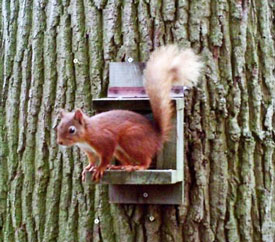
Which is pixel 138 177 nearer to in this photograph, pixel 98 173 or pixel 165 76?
pixel 98 173

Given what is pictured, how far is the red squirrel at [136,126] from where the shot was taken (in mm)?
2268

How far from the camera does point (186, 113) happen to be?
8.52 feet

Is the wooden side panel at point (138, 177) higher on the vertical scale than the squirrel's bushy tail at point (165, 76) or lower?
lower

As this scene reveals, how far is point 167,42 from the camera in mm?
2611

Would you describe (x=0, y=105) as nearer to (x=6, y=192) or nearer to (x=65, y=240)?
(x=6, y=192)

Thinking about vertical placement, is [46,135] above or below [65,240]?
above

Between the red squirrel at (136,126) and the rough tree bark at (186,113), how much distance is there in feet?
0.46

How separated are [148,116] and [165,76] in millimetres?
173

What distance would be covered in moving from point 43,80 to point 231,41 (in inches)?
28.7

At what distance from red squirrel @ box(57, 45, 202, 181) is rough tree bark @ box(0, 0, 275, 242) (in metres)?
0.14

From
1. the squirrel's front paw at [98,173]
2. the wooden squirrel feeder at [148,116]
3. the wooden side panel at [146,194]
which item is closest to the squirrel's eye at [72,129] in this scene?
the squirrel's front paw at [98,173]

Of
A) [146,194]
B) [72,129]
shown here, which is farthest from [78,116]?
[146,194]

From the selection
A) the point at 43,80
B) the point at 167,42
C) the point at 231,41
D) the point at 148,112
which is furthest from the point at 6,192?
the point at 231,41

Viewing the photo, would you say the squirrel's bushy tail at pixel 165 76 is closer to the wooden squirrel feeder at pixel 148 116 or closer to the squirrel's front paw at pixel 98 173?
the wooden squirrel feeder at pixel 148 116
